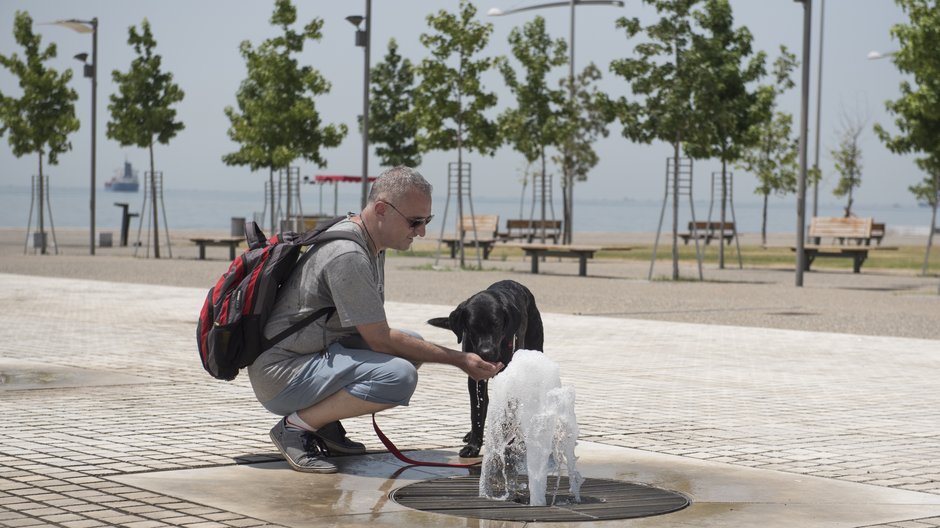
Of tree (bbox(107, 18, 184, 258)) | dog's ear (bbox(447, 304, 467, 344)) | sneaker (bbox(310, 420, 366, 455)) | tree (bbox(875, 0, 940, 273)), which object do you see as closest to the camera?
dog's ear (bbox(447, 304, 467, 344))

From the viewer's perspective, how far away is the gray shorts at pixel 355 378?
609cm

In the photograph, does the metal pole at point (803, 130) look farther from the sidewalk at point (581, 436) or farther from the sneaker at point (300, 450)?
the sneaker at point (300, 450)

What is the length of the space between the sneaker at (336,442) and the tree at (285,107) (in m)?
27.3

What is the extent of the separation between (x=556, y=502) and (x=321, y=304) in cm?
143

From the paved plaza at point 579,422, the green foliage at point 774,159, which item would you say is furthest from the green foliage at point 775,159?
the paved plaza at point 579,422

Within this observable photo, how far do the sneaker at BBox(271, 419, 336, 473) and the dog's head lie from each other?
0.79m

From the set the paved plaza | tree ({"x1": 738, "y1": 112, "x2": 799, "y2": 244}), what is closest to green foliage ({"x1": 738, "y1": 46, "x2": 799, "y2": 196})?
tree ({"x1": 738, "y1": 112, "x2": 799, "y2": 244})

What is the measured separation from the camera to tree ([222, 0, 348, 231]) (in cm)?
3384

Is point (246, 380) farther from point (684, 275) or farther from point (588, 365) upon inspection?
point (684, 275)

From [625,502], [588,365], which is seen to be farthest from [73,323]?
[625,502]

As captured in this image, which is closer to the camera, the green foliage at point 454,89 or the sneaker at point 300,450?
the sneaker at point 300,450

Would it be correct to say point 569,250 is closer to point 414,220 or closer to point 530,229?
point 530,229

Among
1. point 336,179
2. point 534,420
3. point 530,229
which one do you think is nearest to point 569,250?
point 530,229

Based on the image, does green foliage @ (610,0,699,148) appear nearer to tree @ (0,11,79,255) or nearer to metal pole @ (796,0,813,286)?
metal pole @ (796,0,813,286)
